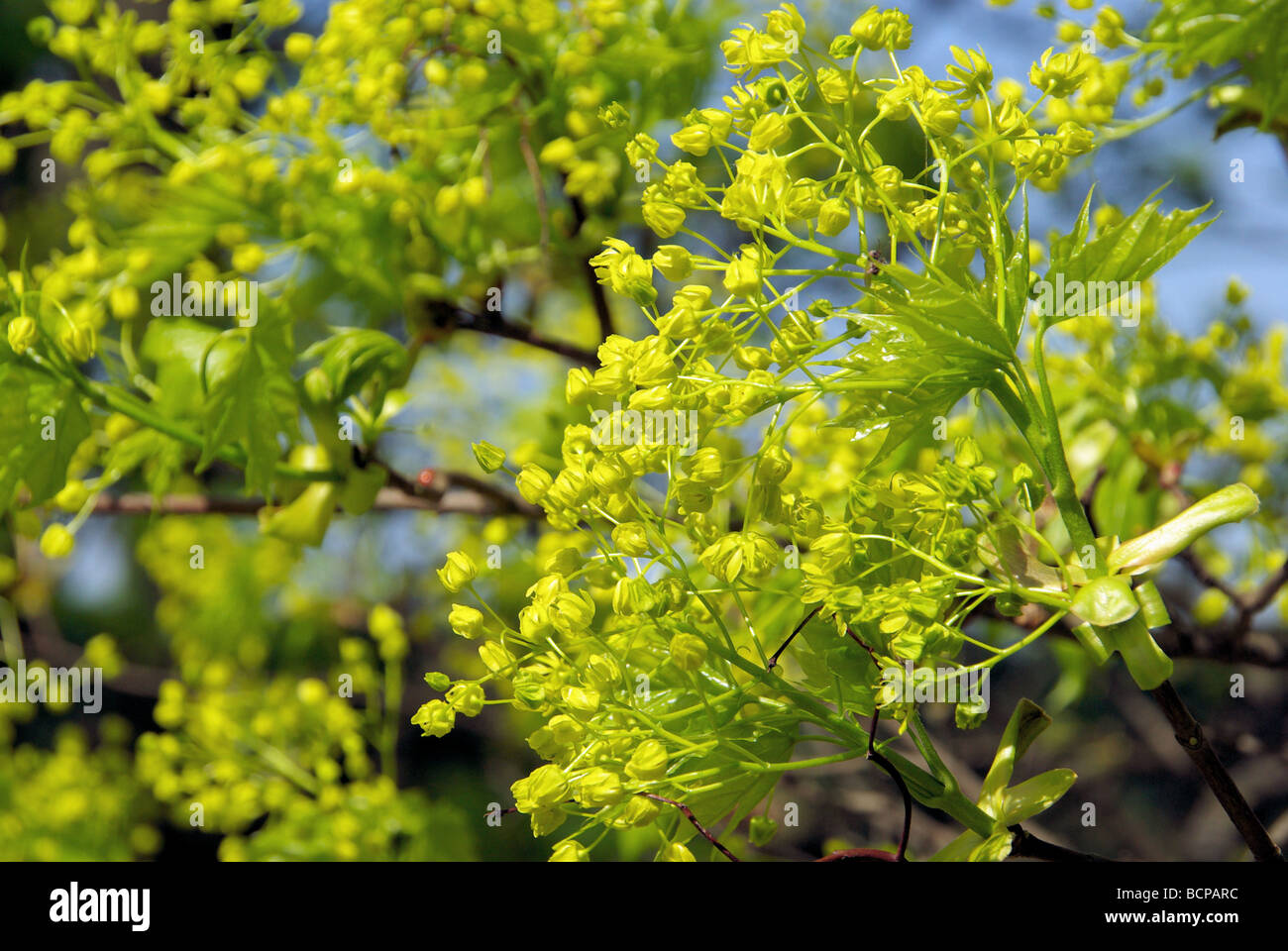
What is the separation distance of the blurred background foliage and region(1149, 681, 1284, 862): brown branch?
10.0 inches

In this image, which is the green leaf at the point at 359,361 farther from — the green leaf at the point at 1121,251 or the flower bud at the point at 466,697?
the green leaf at the point at 1121,251

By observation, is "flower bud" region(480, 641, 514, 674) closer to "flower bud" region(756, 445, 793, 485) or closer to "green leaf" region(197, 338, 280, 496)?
"flower bud" region(756, 445, 793, 485)

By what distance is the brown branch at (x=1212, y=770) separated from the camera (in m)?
0.56

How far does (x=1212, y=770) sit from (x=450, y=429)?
4.77 ft

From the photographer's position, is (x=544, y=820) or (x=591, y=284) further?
(x=591, y=284)

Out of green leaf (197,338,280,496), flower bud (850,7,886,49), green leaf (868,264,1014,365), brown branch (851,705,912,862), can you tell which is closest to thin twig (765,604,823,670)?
brown branch (851,705,912,862)

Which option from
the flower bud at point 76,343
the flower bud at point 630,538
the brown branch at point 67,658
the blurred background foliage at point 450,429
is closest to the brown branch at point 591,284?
the blurred background foliage at point 450,429

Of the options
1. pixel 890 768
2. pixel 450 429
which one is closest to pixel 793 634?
pixel 890 768

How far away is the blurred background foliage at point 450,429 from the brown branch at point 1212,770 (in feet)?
0.84

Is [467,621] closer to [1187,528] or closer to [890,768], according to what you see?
[890,768]

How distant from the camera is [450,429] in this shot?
1.85 meters

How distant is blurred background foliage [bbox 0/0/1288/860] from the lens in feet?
3.47
